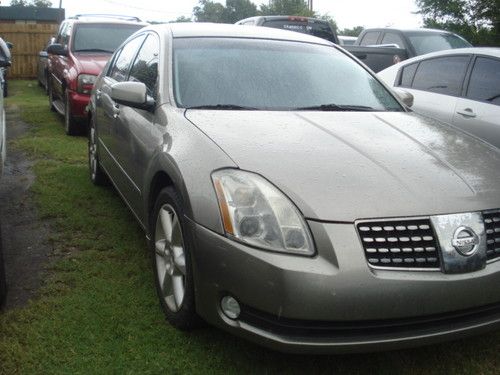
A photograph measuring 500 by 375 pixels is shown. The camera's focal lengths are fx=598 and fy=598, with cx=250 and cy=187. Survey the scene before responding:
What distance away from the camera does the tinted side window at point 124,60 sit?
473 cm

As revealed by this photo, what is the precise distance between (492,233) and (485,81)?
129 inches

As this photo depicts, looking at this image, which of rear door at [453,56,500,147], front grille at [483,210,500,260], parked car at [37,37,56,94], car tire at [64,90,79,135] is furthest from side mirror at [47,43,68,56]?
front grille at [483,210,500,260]

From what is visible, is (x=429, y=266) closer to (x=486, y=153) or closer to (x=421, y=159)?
(x=421, y=159)

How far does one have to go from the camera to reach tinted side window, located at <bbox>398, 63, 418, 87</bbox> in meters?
6.53

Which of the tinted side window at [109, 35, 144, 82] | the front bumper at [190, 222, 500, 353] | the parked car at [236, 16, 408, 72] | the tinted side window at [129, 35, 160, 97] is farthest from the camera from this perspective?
the parked car at [236, 16, 408, 72]

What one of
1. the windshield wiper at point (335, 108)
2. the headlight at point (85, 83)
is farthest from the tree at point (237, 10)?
the windshield wiper at point (335, 108)

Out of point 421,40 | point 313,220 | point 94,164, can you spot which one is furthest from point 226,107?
point 421,40

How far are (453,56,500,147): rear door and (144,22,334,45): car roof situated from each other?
5.64ft

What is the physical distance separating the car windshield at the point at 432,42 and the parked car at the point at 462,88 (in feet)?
14.5

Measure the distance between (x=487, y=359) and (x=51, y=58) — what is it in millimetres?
9121

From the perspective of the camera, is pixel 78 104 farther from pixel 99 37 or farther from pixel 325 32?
pixel 325 32

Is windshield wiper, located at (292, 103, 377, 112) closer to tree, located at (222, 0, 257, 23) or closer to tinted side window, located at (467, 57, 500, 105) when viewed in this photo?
tinted side window, located at (467, 57, 500, 105)

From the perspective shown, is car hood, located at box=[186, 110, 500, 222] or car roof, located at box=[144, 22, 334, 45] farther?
car roof, located at box=[144, 22, 334, 45]

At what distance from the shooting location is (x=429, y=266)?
8.02 ft
